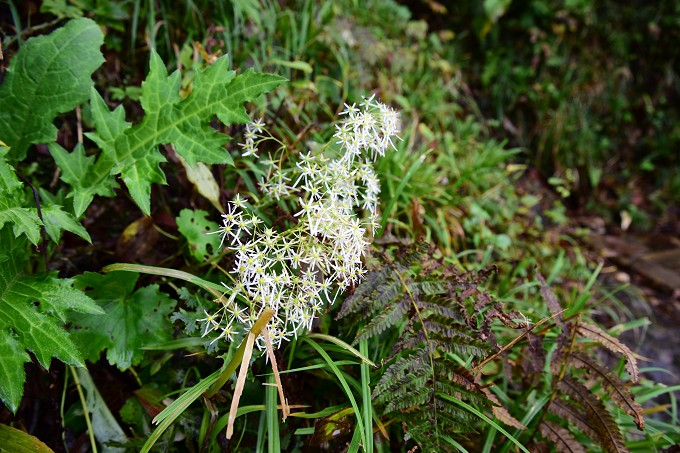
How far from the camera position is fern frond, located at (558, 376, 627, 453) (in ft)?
5.36

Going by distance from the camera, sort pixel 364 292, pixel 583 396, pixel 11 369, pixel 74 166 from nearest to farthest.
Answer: pixel 11 369
pixel 364 292
pixel 583 396
pixel 74 166

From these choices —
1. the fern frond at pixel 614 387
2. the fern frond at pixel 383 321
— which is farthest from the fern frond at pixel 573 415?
the fern frond at pixel 383 321

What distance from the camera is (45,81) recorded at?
6.11ft

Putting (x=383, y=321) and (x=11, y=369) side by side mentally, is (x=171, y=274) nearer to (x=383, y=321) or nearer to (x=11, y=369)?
(x=11, y=369)

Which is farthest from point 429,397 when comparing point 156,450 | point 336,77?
point 336,77

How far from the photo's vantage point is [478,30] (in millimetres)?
4809

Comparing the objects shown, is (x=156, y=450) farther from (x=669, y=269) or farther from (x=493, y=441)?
(x=669, y=269)

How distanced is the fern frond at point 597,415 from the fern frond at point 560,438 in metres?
0.09

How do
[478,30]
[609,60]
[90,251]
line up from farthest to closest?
[609,60]
[478,30]
[90,251]

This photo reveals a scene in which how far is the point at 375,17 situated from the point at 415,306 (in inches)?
131

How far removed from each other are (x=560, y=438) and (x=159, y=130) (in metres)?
1.92

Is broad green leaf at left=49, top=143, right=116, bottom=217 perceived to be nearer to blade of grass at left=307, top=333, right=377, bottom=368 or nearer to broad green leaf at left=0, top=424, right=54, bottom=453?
broad green leaf at left=0, top=424, right=54, bottom=453

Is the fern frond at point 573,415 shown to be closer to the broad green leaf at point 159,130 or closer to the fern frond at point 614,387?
the fern frond at point 614,387

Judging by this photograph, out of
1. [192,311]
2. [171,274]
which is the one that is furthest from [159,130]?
[192,311]
